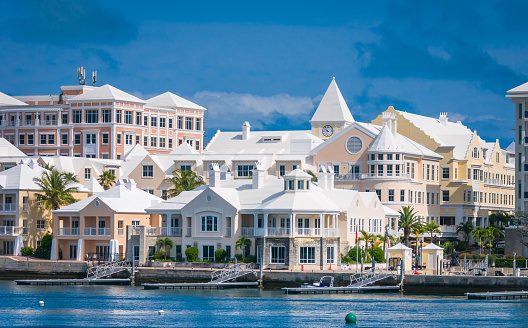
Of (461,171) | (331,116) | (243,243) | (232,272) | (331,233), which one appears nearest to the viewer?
(232,272)

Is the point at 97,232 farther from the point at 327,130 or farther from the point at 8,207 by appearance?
the point at 327,130

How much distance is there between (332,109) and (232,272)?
57.8m

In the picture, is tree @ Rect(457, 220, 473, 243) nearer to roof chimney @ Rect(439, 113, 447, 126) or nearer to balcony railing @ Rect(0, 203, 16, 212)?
roof chimney @ Rect(439, 113, 447, 126)

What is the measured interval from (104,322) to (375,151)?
2253 inches

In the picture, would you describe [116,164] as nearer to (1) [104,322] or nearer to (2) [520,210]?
(2) [520,210]

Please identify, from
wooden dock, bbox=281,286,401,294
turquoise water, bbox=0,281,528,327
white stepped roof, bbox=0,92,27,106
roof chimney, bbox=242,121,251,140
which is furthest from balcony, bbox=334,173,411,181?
white stepped roof, bbox=0,92,27,106

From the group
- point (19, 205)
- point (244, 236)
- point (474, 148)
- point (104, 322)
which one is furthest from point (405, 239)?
point (104, 322)

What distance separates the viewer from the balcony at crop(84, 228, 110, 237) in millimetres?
119062

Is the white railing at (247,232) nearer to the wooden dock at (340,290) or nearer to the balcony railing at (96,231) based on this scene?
the wooden dock at (340,290)

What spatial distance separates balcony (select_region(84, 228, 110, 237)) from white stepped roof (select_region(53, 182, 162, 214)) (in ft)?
7.06

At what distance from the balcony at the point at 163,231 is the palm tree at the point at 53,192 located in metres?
15.1

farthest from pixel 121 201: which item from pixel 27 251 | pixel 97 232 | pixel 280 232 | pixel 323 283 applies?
pixel 323 283

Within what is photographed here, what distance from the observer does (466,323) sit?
8219 centimetres

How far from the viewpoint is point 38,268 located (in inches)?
4545
